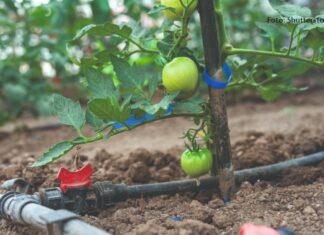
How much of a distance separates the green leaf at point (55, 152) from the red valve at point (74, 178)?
0.15 metres

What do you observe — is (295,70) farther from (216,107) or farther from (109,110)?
(109,110)

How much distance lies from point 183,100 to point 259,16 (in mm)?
3312

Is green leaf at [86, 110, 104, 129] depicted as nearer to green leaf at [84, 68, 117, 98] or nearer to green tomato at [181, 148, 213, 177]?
green leaf at [84, 68, 117, 98]

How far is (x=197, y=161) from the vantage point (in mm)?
1418

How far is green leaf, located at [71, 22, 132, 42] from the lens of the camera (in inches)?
51.8

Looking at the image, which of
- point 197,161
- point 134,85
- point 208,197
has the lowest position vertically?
point 208,197

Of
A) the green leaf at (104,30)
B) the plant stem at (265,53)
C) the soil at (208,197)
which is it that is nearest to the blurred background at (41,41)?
the soil at (208,197)

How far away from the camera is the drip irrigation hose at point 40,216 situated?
105 centimetres

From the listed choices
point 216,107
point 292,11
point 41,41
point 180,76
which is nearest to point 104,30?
point 180,76

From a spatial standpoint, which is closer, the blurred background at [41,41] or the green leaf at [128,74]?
the green leaf at [128,74]

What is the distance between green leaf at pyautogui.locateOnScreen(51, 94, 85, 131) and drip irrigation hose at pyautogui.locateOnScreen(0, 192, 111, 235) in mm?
202

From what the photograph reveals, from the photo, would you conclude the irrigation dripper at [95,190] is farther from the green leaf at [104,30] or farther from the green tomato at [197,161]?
the green leaf at [104,30]

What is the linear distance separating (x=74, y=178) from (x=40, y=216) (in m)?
0.30

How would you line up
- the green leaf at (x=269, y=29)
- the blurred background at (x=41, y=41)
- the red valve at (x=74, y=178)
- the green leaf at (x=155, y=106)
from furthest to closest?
the blurred background at (x=41, y=41) < the green leaf at (x=269, y=29) < the red valve at (x=74, y=178) < the green leaf at (x=155, y=106)
